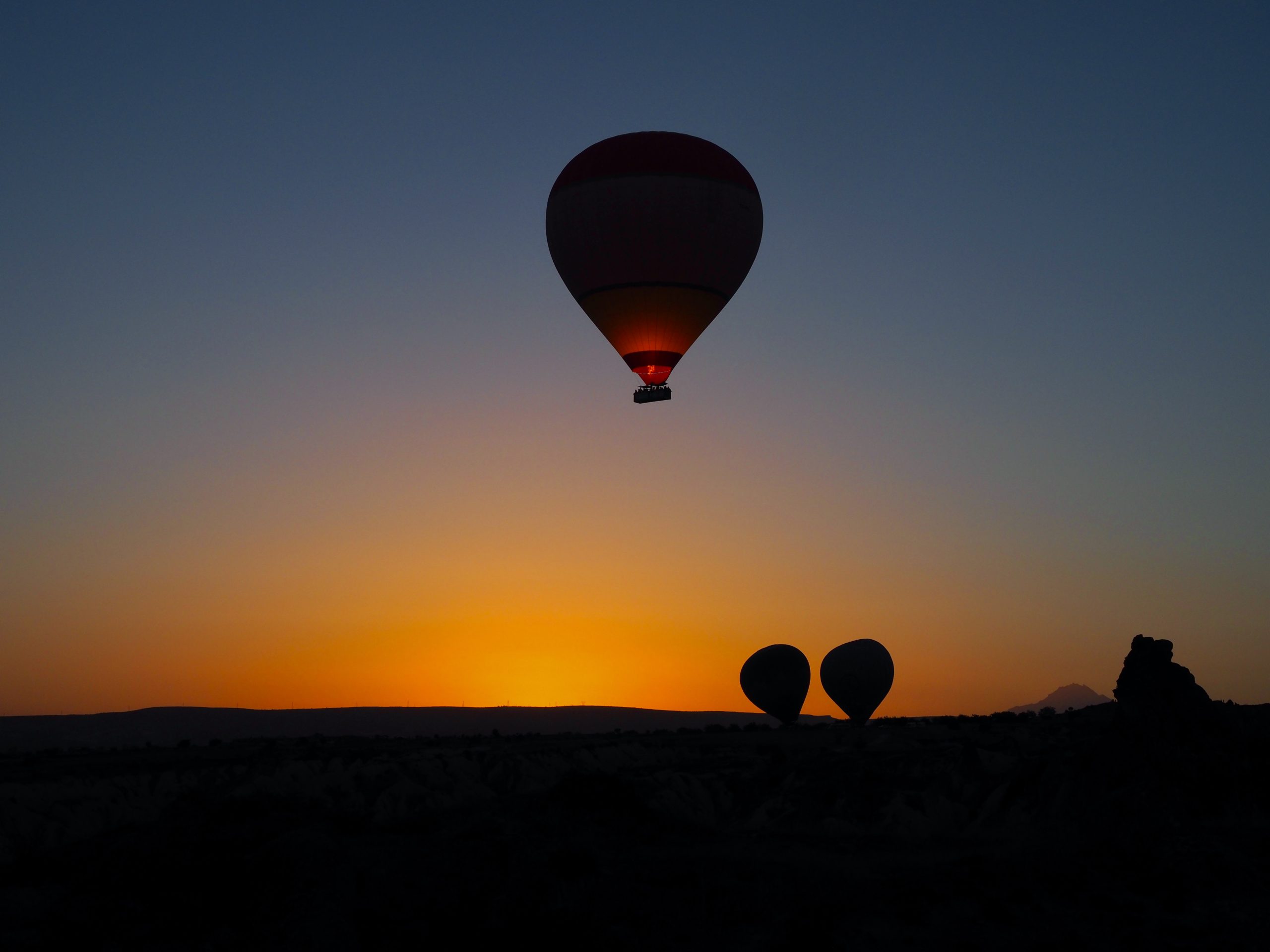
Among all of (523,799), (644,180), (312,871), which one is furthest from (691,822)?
(644,180)

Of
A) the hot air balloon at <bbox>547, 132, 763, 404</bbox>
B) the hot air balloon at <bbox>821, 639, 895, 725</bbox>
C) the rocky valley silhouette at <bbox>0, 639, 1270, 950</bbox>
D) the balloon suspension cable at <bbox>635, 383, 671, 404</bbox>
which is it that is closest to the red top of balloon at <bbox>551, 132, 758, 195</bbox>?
the hot air balloon at <bbox>547, 132, 763, 404</bbox>

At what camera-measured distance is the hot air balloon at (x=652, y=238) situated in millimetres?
54500

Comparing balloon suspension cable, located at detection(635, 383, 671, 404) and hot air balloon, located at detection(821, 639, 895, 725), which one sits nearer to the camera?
balloon suspension cable, located at detection(635, 383, 671, 404)

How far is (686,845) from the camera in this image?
44.7m

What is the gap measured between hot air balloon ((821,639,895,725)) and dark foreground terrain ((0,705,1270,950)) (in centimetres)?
3595

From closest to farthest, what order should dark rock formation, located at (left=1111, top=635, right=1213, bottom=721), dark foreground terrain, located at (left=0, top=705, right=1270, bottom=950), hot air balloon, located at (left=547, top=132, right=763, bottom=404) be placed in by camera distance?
dark foreground terrain, located at (left=0, top=705, right=1270, bottom=950), dark rock formation, located at (left=1111, top=635, right=1213, bottom=721), hot air balloon, located at (left=547, top=132, right=763, bottom=404)

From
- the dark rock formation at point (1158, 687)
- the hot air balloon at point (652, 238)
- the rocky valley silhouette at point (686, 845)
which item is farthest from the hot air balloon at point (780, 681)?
the dark rock formation at point (1158, 687)

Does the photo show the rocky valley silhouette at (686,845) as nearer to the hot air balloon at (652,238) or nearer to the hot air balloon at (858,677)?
the hot air balloon at (652,238)

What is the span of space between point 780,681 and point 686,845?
166ft

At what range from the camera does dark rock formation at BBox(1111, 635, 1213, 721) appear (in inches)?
1783

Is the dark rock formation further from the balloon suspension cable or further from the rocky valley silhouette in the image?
the balloon suspension cable

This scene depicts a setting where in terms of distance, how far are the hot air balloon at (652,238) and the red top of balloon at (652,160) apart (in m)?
0.04

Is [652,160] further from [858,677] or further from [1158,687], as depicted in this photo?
[858,677]

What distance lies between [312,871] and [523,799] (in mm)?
13469
